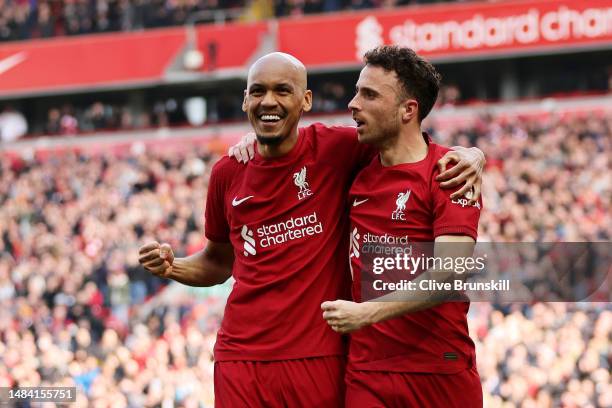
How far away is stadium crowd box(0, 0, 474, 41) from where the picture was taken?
93.4 feet

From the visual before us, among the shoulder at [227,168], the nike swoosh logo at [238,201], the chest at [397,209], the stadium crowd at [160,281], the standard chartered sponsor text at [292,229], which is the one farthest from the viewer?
the stadium crowd at [160,281]

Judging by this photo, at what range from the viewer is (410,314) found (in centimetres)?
480

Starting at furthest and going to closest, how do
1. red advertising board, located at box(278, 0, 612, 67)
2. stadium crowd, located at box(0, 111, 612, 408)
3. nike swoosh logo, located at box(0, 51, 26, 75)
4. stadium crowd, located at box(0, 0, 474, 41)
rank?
1. nike swoosh logo, located at box(0, 51, 26, 75)
2. stadium crowd, located at box(0, 0, 474, 41)
3. red advertising board, located at box(278, 0, 612, 67)
4. stadium crowd, located at box(0, 111, 612, 408)

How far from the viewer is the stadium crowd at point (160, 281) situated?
37.8ft

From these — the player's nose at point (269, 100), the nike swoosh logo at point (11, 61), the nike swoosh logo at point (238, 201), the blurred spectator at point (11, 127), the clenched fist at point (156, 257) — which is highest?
the player's nose at point (269, 100)

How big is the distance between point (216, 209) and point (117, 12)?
25.7 metres

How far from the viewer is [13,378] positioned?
12906 millimetres

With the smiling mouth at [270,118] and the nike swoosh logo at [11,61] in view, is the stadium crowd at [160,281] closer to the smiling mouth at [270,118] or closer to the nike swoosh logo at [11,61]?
the nike swoosh logo at [11,61]

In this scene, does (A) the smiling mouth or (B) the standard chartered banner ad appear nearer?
(B) the standard chartered banner ad

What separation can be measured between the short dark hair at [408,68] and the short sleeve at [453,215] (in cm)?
44

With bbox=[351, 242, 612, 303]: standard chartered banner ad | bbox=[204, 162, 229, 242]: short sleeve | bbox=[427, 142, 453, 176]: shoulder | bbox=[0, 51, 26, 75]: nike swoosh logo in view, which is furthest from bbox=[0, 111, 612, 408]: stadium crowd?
bbox=[427, 142, 453, 176]: shoulder

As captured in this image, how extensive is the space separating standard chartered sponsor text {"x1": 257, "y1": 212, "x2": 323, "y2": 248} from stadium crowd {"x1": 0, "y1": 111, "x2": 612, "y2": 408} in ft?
20.1

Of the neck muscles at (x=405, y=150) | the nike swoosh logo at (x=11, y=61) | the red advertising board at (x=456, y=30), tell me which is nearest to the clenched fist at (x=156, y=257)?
the neck muscles at (x=405, y=150)

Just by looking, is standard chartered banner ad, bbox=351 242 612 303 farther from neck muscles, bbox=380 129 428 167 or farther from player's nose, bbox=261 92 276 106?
player's nose, bbox=261 92 276 106
